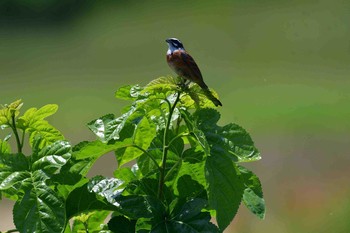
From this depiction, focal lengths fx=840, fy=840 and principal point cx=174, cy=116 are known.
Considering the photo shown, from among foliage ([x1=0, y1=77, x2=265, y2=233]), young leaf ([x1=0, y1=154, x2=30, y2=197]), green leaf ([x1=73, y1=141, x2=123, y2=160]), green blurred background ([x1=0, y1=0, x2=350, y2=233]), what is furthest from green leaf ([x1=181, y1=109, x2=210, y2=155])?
green blurred background ([x1=0, y1=0, x2=350, y2=233])

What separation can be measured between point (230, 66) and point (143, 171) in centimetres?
572

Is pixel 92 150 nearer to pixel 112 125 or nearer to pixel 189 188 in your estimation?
pixel 112 125

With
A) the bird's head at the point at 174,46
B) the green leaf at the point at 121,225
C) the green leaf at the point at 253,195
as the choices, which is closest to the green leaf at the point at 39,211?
the green leaf at the point at 121,225

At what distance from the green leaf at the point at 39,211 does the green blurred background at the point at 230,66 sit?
2862mm

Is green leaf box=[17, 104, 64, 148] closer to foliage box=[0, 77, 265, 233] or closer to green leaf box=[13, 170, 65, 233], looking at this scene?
foliage box=[0, 77, 265, 233]

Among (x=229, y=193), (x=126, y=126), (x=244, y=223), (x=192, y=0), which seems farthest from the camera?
(x=192, y=0)

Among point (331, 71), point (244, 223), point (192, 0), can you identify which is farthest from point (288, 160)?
point (192, 0)

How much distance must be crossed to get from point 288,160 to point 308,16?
333 centimetres

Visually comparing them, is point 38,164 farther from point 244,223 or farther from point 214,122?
point 244,223

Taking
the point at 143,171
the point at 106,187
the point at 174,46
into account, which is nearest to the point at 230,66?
the point at 174,46

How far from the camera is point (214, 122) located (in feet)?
3.58

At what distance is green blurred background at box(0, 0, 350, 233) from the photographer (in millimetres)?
4555

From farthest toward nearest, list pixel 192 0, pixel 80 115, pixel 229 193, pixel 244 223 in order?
pixel 192 0
pixel 80 115
pixel 244 223
pixel 229 193

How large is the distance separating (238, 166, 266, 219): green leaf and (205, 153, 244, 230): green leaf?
0.10 m
